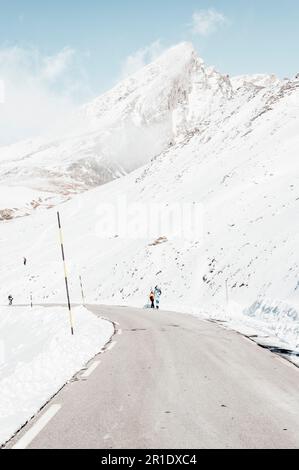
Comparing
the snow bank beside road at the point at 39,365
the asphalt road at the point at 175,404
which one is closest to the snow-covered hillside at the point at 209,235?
the asphalt road at the point at 175,404

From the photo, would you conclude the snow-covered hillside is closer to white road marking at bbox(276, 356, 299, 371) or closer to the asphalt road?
white road marking at bbox(276, 356, 299, 371)

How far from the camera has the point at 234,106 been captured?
293 ft

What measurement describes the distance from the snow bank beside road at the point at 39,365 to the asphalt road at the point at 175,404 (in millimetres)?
276

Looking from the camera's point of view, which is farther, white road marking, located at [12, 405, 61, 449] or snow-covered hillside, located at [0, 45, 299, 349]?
snow-covered hillside, located at [0, 45, 299, 349]

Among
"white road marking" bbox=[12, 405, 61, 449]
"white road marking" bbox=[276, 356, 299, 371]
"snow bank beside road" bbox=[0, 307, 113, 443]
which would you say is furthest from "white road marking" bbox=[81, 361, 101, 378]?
"white road marking" bbox=[276, 356, 299, 371]

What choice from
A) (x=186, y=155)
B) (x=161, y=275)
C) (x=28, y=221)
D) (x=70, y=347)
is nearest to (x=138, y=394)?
(x=70, y=347)

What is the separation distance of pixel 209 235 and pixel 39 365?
32645 millimetres

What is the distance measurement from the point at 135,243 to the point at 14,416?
45.6 meters

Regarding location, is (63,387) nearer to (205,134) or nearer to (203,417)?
(203,417)

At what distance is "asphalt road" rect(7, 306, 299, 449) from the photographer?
5.75m

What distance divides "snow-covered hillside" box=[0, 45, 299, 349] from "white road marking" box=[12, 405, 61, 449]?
8.19m
